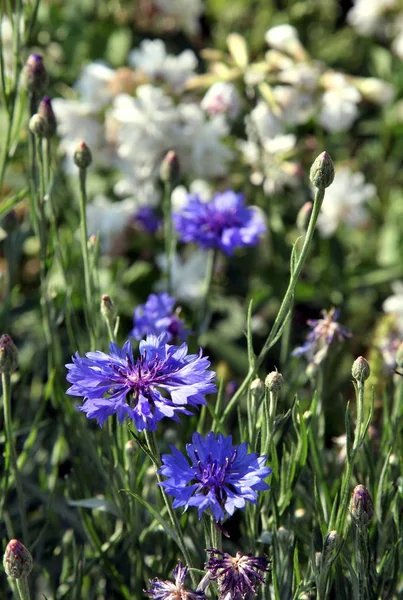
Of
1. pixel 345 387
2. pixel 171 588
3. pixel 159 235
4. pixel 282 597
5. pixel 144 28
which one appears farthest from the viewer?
pixel 144 28

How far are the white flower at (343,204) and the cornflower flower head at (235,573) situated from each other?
1010 mm

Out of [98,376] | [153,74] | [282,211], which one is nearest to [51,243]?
[98,376]

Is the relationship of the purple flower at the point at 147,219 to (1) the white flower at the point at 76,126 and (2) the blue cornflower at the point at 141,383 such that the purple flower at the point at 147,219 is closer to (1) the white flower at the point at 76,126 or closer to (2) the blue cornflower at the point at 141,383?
(1) the white flower at the point at 76,126

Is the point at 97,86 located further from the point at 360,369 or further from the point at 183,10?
the point at 360,369

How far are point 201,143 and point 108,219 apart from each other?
7.8 inches

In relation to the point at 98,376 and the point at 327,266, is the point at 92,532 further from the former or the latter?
the point at 327,266

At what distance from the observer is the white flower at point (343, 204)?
1.52 m

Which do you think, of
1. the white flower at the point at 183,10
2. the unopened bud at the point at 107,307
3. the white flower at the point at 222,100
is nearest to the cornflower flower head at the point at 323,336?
the unopened bud at the point at 107,307

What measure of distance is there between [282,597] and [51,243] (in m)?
0.43

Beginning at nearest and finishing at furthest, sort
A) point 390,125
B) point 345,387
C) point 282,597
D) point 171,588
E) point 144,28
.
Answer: point 171,588 < point 282,597 < point 345,387 < point 390,125 < point 144,28

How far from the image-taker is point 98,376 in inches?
23.1

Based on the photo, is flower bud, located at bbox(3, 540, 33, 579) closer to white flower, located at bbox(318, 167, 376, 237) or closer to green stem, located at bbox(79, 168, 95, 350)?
green stem, located at bbox(79, 168, 95, 350)

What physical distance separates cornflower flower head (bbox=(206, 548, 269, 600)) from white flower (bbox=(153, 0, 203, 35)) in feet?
4.57

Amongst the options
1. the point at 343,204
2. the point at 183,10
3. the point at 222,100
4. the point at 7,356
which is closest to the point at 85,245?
the point at 7,356
